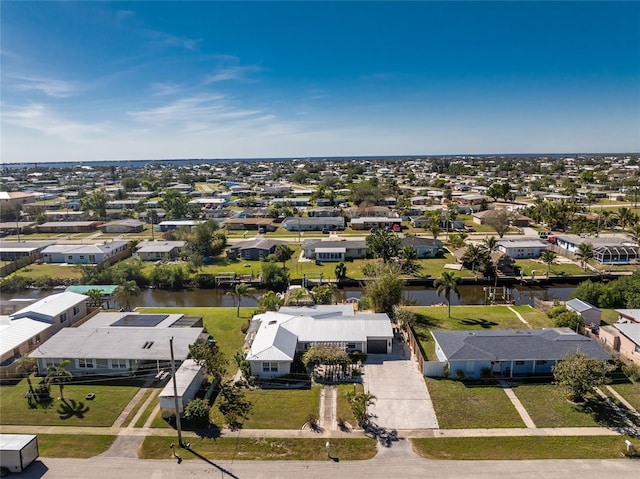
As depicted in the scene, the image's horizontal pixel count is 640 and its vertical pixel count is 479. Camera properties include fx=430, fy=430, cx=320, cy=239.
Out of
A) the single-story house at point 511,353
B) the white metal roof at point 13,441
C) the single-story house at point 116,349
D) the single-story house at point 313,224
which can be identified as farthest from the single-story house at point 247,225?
the white metal roof at point 13,441

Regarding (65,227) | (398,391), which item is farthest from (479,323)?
(65,227)

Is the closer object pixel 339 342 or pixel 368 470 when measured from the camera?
pixel 368 470

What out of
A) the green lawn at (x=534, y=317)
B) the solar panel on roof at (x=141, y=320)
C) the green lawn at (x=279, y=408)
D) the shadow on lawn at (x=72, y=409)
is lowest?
the green lawn at (x=279, y=408)

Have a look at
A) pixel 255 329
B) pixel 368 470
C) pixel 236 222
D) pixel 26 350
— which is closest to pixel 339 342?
pixel 255 329

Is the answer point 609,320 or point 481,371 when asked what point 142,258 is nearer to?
point 481,371

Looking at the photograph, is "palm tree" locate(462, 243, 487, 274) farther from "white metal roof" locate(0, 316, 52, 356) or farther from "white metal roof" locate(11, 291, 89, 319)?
"white metal roof" locate(0, 316, 52, 356)

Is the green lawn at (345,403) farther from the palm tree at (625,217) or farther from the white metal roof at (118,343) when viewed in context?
the palm tree at (625,217)

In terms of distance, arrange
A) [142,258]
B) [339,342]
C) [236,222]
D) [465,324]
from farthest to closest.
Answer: [236,222] < [142,258] < [465,324] < [339,342]

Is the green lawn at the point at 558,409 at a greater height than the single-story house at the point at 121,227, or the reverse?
the single-story house at the point at 121,227
